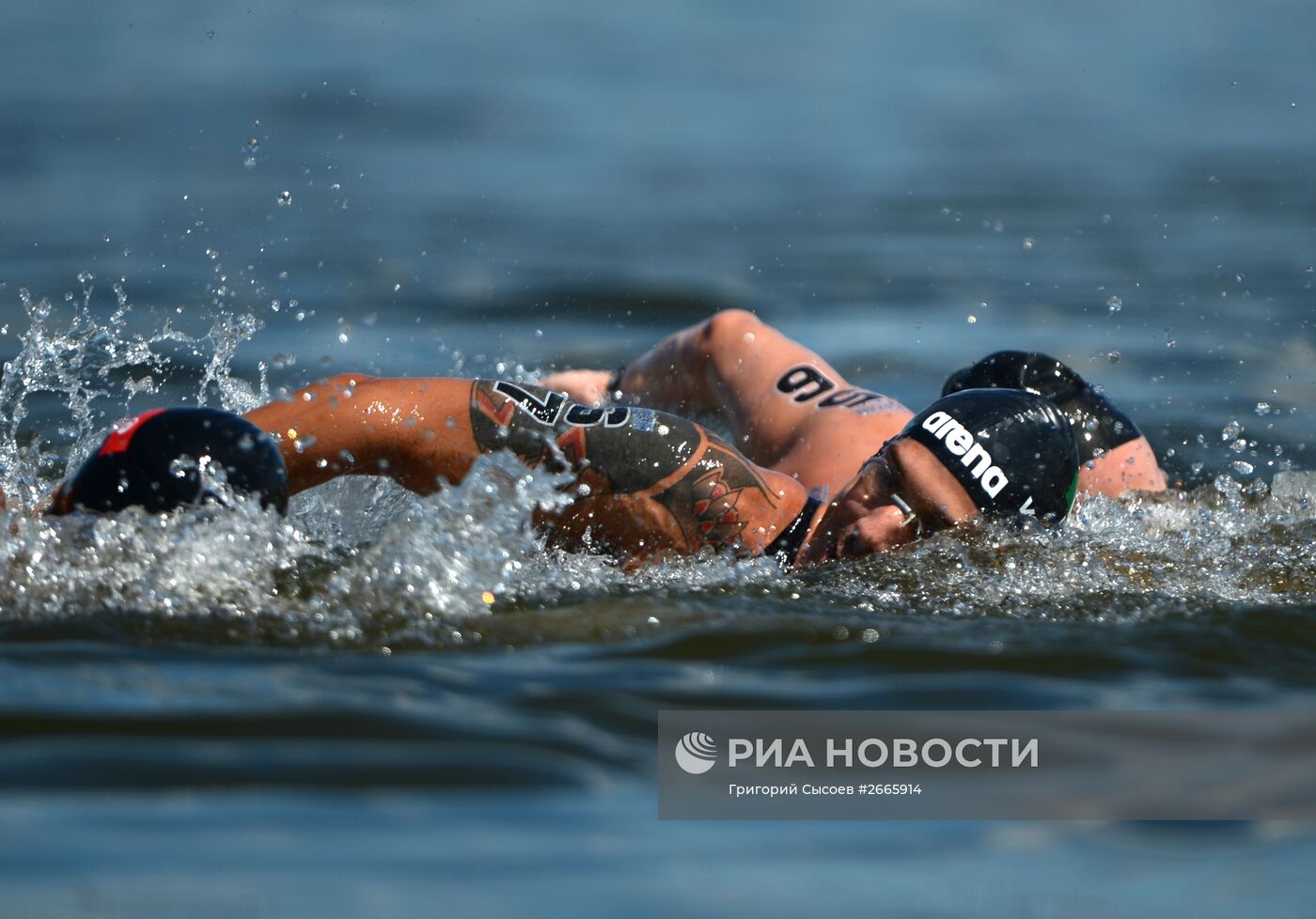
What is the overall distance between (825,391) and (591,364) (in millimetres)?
2998

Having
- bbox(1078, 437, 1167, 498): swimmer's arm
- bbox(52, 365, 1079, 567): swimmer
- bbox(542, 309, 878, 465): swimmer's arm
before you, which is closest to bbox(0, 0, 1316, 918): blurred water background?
bbox(52, 365, 1079, 567): swimmer

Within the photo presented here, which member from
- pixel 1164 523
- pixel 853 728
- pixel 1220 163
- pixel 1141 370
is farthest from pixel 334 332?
pixel 1220 163

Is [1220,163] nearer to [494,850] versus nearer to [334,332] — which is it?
[334,332]

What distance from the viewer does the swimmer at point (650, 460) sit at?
5254 mm

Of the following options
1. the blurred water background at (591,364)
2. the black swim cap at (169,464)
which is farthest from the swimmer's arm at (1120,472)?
the black swim cap at (169,464)

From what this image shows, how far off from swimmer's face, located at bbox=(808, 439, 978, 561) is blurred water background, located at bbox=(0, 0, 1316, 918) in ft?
0.52

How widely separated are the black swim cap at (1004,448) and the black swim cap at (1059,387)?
1.01 m

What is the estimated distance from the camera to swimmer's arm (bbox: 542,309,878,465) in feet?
22.2

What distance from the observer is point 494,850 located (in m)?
3.73

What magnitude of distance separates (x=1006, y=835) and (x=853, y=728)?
57cm

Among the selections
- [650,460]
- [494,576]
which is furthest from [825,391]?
[494,576]

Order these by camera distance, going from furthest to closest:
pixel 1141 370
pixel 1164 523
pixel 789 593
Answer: pixel 1141 370 → pixel 1164 523 → pixel 789 593

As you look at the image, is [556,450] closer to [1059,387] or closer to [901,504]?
[901,504]

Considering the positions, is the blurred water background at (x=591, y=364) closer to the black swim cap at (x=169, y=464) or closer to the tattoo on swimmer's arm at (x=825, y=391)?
the black swim cap at (x=169, y=464)
